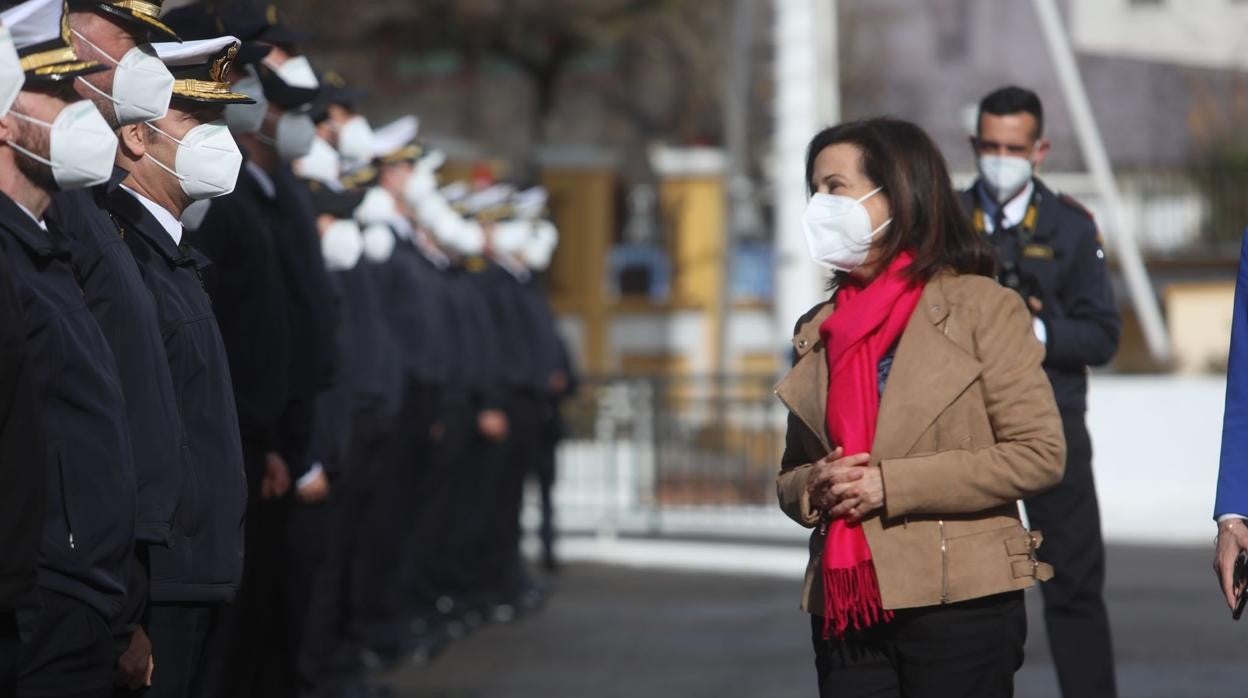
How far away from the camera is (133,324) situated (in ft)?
15.0

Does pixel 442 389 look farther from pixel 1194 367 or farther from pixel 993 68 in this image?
pixel 993 68

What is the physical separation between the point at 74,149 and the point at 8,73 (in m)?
0.26

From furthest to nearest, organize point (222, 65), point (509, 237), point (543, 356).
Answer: point (509, 237) < point (543, 356) < point (222, 65)

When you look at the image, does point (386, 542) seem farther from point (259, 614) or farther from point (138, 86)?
point (138, 86)

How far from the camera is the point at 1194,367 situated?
63.9 feet

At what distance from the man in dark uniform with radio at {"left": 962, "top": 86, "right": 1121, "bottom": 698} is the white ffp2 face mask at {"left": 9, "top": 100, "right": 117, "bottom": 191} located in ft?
11.9

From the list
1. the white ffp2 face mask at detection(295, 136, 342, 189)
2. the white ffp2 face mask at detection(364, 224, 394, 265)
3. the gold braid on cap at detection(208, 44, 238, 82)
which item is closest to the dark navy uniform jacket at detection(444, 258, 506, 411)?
the white ffp2 face mask at detection(364, 224, 394, 265)

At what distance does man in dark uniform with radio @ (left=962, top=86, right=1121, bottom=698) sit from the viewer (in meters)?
6.91

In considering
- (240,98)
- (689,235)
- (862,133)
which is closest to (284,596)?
(240,98)

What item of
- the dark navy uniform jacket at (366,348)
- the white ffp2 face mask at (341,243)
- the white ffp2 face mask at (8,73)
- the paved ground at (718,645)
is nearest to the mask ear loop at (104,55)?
the white ffp2 face mask at (8,73)

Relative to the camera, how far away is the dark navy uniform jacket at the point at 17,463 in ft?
12.1

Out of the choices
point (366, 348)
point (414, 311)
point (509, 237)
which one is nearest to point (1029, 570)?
point (366, 348)

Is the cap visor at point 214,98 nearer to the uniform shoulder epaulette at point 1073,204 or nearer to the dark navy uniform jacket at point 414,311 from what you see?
the uniform shoulder epaulette at point 1073,204

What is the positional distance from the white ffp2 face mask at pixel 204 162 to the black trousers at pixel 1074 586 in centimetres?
297
